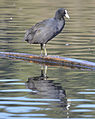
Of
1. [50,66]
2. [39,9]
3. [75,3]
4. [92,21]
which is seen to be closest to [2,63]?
[50,66]

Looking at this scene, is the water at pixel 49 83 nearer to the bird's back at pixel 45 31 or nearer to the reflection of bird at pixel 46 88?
the reflection of bird at pixel 46 88

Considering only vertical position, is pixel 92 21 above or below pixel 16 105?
above

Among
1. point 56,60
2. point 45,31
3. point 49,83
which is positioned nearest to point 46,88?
point 49,83

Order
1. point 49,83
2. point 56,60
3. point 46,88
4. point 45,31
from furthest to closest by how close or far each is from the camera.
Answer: point 45,31
point 56,60
point 49,83
point 46,88

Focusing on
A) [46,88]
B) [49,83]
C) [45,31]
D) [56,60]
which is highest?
[45,31]

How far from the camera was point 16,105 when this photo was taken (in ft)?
30.5

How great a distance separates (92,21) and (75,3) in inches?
476

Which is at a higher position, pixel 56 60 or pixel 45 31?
pixel 45 31

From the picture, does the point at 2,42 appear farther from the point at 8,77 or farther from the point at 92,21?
the point at 92,21

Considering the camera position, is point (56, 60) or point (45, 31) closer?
point (56, 60)

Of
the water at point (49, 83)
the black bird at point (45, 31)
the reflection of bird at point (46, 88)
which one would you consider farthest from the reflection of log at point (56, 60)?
the reflection of bird at point (46, 88)

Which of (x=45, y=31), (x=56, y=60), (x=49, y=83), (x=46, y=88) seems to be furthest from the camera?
(x=45, y=31)

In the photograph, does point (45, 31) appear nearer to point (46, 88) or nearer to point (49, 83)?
point (49, 83)

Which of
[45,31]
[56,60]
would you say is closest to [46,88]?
[56,60]
